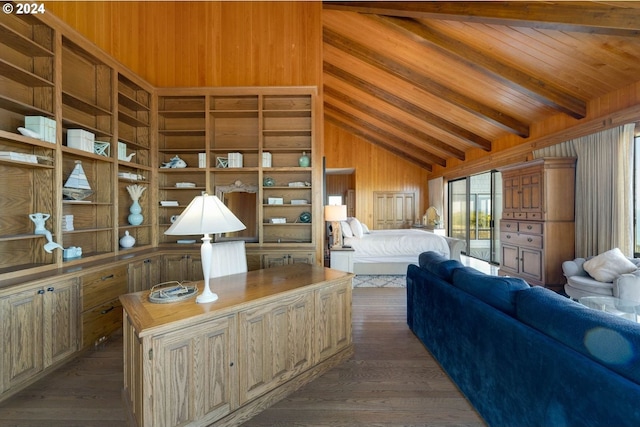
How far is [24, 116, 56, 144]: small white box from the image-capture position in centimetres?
228

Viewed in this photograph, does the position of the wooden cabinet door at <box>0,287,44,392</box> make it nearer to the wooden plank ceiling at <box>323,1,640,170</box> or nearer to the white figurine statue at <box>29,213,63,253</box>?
the white figurine statue at <box>29,213,63,253</box>

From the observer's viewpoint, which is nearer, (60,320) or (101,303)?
(60,320)

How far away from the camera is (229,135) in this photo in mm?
4043

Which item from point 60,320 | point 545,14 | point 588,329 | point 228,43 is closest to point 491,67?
point 545,14

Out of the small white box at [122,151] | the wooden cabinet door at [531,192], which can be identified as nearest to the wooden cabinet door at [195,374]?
the small white box at [122,151]

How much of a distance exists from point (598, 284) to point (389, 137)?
20.9 ft

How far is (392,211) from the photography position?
9.48 metres

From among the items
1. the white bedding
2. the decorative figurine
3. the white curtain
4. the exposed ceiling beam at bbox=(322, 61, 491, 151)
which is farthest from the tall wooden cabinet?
the decorative figurine

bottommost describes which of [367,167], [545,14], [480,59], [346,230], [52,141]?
[346,230]

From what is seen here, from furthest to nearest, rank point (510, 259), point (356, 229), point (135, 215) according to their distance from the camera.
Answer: point (356, 229) < point (510, 259) < point (135, 215)

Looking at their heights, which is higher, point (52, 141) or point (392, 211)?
point (52, 141)

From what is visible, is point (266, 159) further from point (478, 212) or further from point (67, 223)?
point (478, 212)

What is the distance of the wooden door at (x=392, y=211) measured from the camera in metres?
9.48

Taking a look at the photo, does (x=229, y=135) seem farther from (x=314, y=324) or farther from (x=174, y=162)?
(x=314, y=324)
